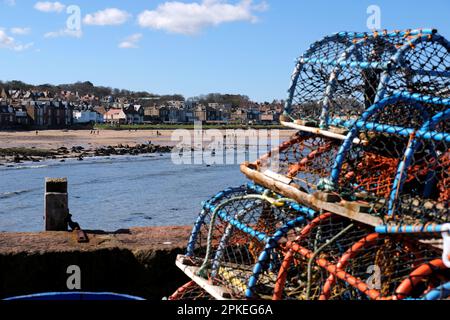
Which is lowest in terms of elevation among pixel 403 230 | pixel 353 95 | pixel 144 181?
pixel 144 181

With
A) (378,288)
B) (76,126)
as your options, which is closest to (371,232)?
(378,288)

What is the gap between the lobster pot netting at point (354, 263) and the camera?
3.00 metres

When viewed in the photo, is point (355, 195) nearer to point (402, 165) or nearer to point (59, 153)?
point (402, 165)

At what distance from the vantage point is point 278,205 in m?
3.86

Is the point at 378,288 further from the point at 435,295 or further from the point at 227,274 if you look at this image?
the point at 227,274

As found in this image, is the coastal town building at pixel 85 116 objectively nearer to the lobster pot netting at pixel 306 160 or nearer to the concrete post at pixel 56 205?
the concrete post at pixel 56 205

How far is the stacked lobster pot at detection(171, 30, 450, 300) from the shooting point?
10.2 ft

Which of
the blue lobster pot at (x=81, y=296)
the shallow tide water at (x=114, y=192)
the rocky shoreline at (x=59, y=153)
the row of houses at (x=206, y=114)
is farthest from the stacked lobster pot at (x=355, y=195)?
the row of houses at (x=206, y=114)

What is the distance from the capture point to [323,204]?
333 cm

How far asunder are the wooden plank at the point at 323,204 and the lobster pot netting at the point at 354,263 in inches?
3.5

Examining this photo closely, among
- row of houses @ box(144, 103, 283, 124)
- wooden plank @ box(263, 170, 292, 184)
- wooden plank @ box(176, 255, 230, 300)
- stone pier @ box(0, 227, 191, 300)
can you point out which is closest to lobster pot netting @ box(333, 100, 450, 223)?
wooden plank @ box(263, 170, 292, 184)

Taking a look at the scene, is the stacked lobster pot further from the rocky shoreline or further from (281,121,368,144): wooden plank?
the rocky shoreline

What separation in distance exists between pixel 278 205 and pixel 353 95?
1107 millimetres
